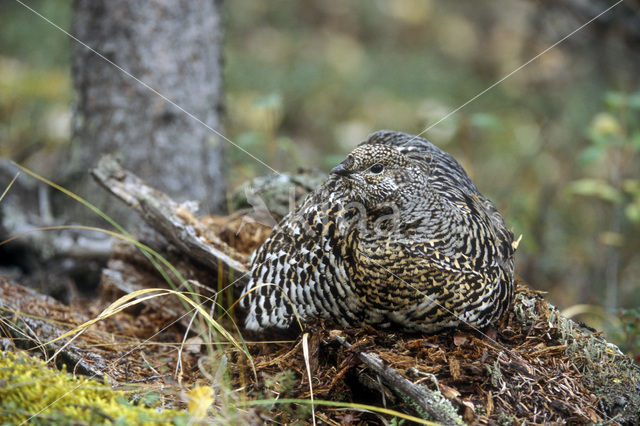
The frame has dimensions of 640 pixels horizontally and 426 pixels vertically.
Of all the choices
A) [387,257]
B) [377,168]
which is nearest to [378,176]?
[377,168]

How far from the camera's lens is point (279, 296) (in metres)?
3.12

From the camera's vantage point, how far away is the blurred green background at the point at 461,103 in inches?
232

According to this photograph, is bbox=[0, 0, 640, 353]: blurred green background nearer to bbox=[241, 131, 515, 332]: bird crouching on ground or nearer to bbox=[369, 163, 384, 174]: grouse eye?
bbox=[241, 131, 515, 332]: bird crouching on ground

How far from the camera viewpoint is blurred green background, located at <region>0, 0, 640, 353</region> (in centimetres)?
590

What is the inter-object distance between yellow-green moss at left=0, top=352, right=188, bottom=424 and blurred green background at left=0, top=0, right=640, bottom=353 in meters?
2.60

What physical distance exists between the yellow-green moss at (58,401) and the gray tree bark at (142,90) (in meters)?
2.54

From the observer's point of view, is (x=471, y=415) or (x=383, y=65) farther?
(x=383, y=65)

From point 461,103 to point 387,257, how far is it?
28.0 ft

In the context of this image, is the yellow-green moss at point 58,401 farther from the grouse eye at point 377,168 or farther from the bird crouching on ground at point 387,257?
the grouse eye at point 377,168

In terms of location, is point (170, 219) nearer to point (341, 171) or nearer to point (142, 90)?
point (341, 171)

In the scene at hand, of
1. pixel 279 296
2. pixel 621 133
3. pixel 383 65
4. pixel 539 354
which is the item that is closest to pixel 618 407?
pixel 539 354

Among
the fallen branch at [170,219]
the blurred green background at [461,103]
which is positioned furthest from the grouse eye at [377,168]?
the blurred green background at [461,103]

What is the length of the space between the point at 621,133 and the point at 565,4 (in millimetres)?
1827

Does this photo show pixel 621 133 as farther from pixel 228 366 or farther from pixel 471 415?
pixel 228 366
